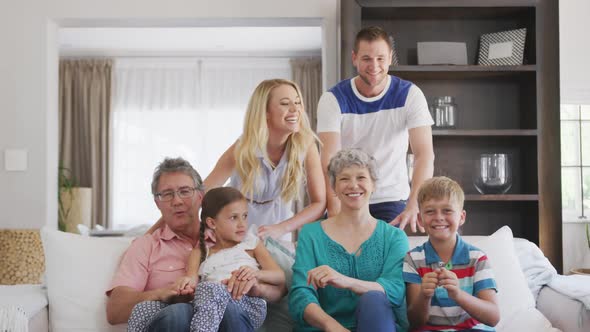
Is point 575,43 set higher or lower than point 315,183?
higher

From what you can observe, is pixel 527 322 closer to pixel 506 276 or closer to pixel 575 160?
pixel 506 276

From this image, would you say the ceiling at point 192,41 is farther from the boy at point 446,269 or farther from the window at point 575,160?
the boy at point 446,269

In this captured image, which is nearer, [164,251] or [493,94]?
[164,251]

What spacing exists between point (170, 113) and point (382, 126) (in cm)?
577

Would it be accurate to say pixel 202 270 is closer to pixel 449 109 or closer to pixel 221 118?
pixel 449 109

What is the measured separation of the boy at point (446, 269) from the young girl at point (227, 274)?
1.52 feet

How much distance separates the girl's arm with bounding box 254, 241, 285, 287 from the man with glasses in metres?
0.24

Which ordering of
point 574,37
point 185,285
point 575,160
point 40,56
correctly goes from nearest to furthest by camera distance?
point 185,285, point 40,56, point 574,37, point 575,160

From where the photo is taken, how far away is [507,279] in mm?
2428

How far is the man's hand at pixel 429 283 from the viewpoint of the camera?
76.7 inches

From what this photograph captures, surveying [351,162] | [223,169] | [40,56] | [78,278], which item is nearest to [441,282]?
[351,162]

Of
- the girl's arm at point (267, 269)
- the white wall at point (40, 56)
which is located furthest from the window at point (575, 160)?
the girl's arm at point (267, 269)

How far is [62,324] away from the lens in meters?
2.36

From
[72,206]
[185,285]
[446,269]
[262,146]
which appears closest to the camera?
[446,269]
